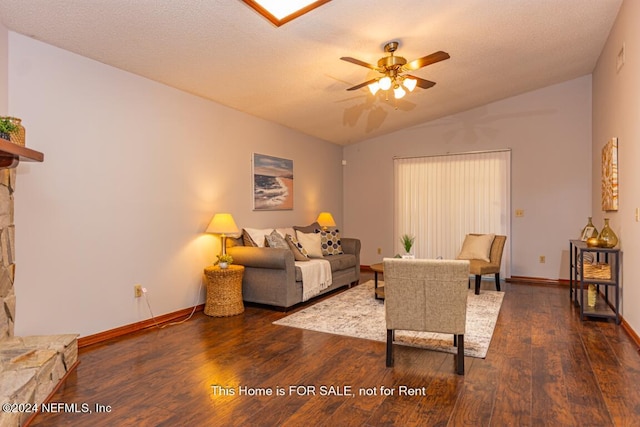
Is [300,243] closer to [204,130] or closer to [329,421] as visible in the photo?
[204,130]

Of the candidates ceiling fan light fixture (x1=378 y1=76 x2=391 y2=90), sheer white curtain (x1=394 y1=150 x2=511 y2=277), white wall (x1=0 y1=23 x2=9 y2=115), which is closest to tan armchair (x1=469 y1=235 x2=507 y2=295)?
sheer white curtain (x1=394 y1=150 x2=511 y2=277)

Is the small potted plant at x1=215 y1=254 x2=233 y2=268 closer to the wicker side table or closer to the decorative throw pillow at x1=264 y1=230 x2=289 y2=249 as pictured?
the wicker side table

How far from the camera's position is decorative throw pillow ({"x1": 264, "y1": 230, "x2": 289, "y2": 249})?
16.1 ft

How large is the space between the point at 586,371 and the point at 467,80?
3.77 m

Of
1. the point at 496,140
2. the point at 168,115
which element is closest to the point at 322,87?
the point at 168,115

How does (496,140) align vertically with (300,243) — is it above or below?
above

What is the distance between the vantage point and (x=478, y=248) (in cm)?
573

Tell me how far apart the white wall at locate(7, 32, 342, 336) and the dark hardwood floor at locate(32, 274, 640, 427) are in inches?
19.2

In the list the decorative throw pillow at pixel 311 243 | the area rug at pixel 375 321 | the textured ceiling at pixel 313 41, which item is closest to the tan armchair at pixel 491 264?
the area rug at pixel 375 321

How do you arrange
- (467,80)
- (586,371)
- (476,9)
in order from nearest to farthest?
(586,371), (476,9), (467,80)

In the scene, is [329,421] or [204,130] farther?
[204,130]

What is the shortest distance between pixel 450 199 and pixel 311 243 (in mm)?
2795

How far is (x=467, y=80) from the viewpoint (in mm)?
5156

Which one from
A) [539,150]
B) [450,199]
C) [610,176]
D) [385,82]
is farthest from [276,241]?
[539,150]
